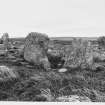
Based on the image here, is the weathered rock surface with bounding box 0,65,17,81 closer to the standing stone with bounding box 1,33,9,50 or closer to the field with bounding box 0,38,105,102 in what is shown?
the field with bounding box 0,38,105,102

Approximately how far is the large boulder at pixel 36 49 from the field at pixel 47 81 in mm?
87

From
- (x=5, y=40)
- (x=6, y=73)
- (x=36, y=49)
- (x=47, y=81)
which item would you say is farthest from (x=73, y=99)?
(x=5, y=40)

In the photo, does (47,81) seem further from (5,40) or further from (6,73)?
(5,40)

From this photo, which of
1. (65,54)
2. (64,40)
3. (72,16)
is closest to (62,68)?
(65,54)

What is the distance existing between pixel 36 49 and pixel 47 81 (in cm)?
60

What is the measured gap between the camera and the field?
2.90m

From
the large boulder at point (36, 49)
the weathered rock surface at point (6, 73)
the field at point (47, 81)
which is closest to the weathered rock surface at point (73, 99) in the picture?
the field at point (47, 81)

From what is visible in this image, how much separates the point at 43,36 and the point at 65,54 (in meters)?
0.49

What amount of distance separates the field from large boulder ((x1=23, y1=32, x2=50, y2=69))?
9 centimetres

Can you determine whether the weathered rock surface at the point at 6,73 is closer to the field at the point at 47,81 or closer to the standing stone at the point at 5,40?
the field at the point at 47,81

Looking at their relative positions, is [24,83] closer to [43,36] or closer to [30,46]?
[30,46]

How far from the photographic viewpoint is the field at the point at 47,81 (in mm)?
2902

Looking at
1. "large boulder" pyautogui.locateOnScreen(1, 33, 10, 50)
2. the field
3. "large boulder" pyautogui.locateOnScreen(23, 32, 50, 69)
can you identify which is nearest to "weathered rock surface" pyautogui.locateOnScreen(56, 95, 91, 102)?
the field

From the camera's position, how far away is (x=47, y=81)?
2.98 metres
